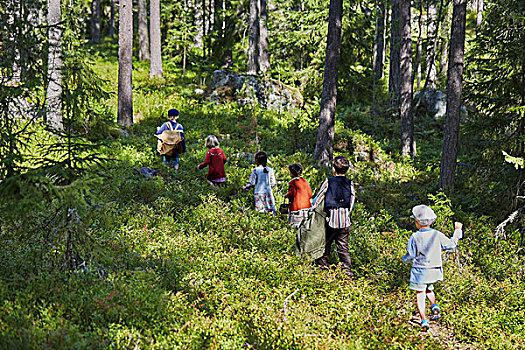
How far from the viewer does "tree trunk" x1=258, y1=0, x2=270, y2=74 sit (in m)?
21.4

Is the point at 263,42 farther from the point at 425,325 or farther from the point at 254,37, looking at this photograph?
the point at 425,325

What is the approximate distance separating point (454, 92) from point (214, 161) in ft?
22.1

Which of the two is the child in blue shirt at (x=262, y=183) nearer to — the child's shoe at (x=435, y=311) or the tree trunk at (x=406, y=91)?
the child's shoe at (x=435, y=311)

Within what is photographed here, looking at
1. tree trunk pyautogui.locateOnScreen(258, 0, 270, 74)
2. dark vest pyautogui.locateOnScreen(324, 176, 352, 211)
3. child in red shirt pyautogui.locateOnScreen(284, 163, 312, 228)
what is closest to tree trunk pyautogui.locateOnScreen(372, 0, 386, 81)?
tree trunk pyautogui.locateOnScreen(258, 0, 270, 74)

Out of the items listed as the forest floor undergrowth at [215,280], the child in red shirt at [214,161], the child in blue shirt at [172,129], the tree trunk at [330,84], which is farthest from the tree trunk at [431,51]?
the child in blue shirt at [172,129]

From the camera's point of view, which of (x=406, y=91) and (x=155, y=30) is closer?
(x=406, y=91)

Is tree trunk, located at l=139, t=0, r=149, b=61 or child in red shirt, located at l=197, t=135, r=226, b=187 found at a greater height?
tree trunk, located at l=139, t=0, r=149, b=61

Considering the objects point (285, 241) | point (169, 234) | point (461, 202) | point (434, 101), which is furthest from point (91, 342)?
point (434, 101)

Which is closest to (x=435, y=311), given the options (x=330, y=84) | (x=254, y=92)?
(x=330, y=84)

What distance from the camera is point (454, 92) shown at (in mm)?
10555

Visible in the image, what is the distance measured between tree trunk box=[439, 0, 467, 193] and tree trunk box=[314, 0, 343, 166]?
3681 millimetres

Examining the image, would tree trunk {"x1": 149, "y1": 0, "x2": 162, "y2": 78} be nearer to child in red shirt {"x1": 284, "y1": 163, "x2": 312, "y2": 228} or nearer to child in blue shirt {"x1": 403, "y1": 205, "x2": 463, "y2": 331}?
child in red shirt {"x1": 284, "y1": 163, "x2": 312, "y2": 228}

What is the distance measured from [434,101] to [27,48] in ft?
69.0

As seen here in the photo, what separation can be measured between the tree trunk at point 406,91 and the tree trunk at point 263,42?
7.31 metres
